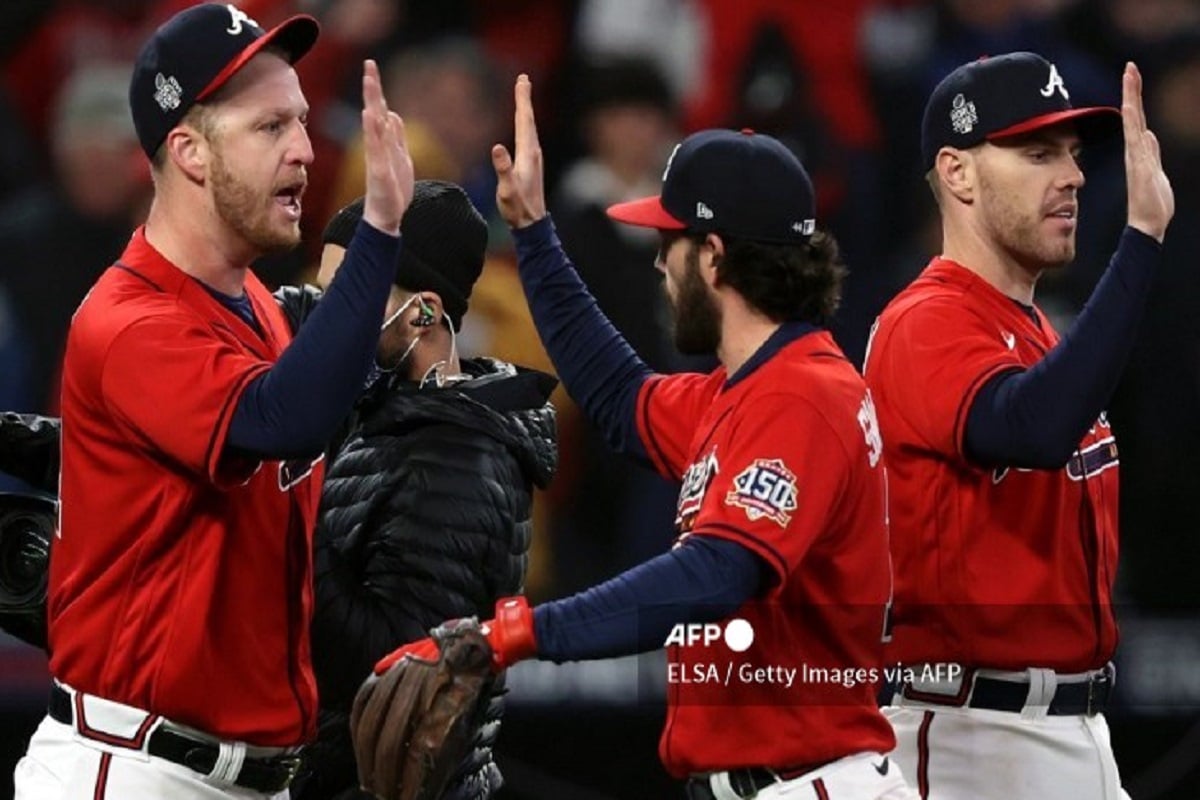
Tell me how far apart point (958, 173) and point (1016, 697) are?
3.00ft

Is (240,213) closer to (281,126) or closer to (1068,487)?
(281,126)

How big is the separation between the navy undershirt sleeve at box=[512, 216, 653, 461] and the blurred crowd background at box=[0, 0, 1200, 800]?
185 centimetres

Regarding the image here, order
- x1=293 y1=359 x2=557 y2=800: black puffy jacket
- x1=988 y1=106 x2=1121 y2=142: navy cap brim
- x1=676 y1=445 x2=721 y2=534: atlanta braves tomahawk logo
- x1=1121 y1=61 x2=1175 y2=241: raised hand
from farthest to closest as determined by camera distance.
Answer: x1=988 y1=106 x2=1121 y2=142: navy cap brim
x1=293 y1=359 x2=557 y2=800: black puffy jacket
x1=1121 y1=61 x2=1175 y2=241: raised hand
x1=676 y1=445 x2=721 y2=534: atlanta braves tomahawk logo

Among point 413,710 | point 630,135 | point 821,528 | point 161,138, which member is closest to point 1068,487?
point 821,528

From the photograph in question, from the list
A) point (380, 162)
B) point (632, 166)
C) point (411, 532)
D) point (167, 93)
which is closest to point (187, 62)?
point (167, 93)

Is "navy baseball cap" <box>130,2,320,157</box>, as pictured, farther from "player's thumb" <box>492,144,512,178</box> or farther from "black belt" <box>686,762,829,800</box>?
"black belt" <box>686,762,829,800</box>

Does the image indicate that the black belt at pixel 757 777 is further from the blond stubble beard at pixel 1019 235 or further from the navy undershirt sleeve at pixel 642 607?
the blond stubble beard at pixel 1019 235

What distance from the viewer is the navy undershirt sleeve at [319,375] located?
9.67 ft

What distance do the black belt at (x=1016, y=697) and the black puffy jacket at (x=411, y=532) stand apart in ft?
2.47

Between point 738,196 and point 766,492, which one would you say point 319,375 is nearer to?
point 766,492

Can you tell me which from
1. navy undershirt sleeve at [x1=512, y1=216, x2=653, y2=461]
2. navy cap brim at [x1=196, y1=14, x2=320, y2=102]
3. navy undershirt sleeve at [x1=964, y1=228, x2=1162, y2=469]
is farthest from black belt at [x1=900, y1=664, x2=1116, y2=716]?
navy cap brim at [x1=196, y1=14, x2=320, y2=102]

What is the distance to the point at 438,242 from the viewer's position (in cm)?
384


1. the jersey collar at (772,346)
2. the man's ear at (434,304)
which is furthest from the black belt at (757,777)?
the man's ear at (434,304)

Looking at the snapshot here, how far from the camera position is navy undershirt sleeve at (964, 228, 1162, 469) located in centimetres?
334
